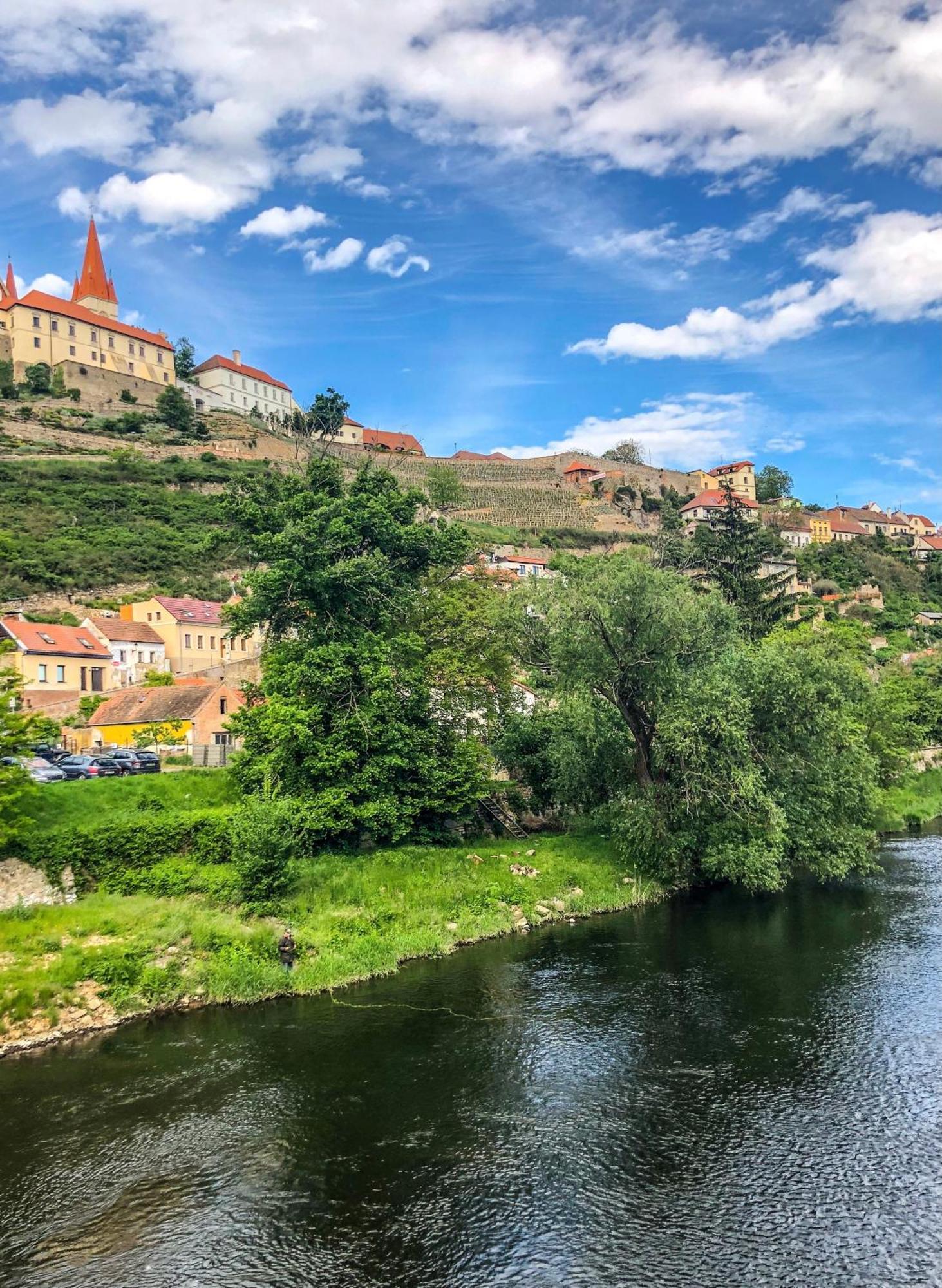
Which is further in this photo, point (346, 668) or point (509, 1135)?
point (346, 668)

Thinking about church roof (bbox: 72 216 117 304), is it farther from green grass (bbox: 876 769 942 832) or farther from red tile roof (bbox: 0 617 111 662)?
green grass (bbox: 876 769 942 832)

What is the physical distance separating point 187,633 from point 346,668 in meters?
36.6

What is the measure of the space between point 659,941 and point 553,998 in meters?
4.95

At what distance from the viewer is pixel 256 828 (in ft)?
71.0

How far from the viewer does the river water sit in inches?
389

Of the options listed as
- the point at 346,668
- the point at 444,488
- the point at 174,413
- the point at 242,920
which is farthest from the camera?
the point at 174,413

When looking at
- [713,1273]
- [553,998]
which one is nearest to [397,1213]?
[713,1273]

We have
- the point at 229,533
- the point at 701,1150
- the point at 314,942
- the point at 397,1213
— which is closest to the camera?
the point at 397,1213

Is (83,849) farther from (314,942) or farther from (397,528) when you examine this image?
(397,528)

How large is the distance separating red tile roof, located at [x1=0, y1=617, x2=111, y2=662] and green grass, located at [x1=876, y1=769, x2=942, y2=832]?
4423 centimetres

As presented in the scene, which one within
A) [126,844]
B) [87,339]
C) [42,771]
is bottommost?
[126,844]

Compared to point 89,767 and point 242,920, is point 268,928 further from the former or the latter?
point 89,767

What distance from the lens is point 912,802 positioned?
42.3 m

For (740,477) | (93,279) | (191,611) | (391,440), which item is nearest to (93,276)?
(93,279)
